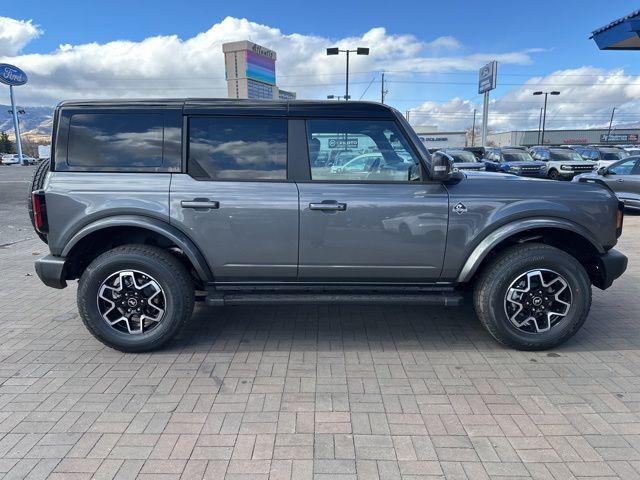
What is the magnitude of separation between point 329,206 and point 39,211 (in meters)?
2.28

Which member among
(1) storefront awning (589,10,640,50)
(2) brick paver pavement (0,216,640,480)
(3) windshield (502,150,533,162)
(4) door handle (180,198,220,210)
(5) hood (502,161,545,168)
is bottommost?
(2) brick paver pavement (0,216,640,480)

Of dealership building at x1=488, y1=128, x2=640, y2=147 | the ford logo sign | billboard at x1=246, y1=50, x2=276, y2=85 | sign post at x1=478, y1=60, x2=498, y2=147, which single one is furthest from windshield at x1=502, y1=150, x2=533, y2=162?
dealership building at x1=488, y1=128, x2=640, y2=147

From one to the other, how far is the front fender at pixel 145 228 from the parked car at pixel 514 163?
1742 cm

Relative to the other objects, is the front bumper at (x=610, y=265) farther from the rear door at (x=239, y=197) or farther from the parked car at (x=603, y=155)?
the parked car at (x=603, y=155)

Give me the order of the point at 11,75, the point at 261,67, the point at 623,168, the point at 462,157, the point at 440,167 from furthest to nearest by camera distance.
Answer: the point at 11,75, the point at 261,67, the point at 462,157, the point at 623,168, the point at 440,167

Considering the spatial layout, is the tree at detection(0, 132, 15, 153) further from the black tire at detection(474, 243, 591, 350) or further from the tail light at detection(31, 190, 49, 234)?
the black tire at detection(474, 243, 591, 350)

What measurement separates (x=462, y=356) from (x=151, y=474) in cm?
246

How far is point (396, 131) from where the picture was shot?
Answer: 3.62 meters

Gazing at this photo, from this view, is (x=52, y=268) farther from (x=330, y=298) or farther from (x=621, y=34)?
(x=621, y=34)

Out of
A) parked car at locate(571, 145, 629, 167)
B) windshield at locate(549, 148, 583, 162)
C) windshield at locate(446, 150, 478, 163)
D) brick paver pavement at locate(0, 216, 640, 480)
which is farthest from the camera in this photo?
parked car at locate(571, 145, 629, 167)

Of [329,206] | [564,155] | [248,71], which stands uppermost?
[248,71]

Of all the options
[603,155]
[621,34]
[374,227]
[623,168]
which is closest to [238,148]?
[374,227]

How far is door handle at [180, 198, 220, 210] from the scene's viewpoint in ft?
11.4

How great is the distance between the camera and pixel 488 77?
37719 millimetres
